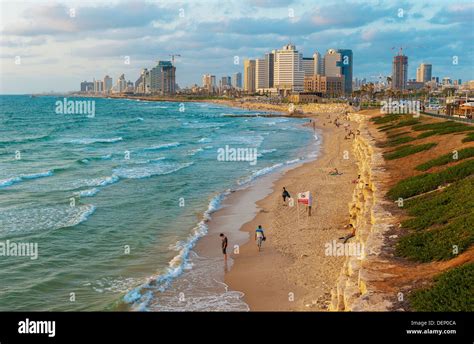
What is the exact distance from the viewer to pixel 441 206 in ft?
52.5

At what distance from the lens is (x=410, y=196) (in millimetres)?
19188

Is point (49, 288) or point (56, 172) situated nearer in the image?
point (49, 288)

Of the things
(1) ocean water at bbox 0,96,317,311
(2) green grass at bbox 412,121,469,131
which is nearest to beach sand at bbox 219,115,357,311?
(1) ocean water at bbox 0,96,317,311

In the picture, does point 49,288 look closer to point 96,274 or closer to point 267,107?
point 96,274

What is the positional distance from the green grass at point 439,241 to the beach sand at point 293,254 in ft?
8.57

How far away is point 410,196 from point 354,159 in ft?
84.4

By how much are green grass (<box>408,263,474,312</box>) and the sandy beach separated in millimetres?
3817

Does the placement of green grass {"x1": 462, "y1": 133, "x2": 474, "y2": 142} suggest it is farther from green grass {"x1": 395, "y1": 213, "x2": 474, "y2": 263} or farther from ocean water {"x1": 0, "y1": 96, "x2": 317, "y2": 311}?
green grass {"x1": 395, "y1": 213, "x2": 474, "y2": 263}

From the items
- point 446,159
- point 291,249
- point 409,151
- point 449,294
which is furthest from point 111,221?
point 409,151

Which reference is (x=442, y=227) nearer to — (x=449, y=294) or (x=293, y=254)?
(x=449, y=294)

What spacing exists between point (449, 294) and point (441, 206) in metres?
6.94

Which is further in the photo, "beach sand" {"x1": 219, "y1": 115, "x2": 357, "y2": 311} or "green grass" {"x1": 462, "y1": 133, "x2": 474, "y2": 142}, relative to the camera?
"green grass" {"x1": 462, "y1": 133, "x2": 474, "y2": 142}

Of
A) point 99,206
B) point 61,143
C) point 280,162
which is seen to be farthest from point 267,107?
point 99,206

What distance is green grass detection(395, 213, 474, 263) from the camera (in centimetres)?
1226
